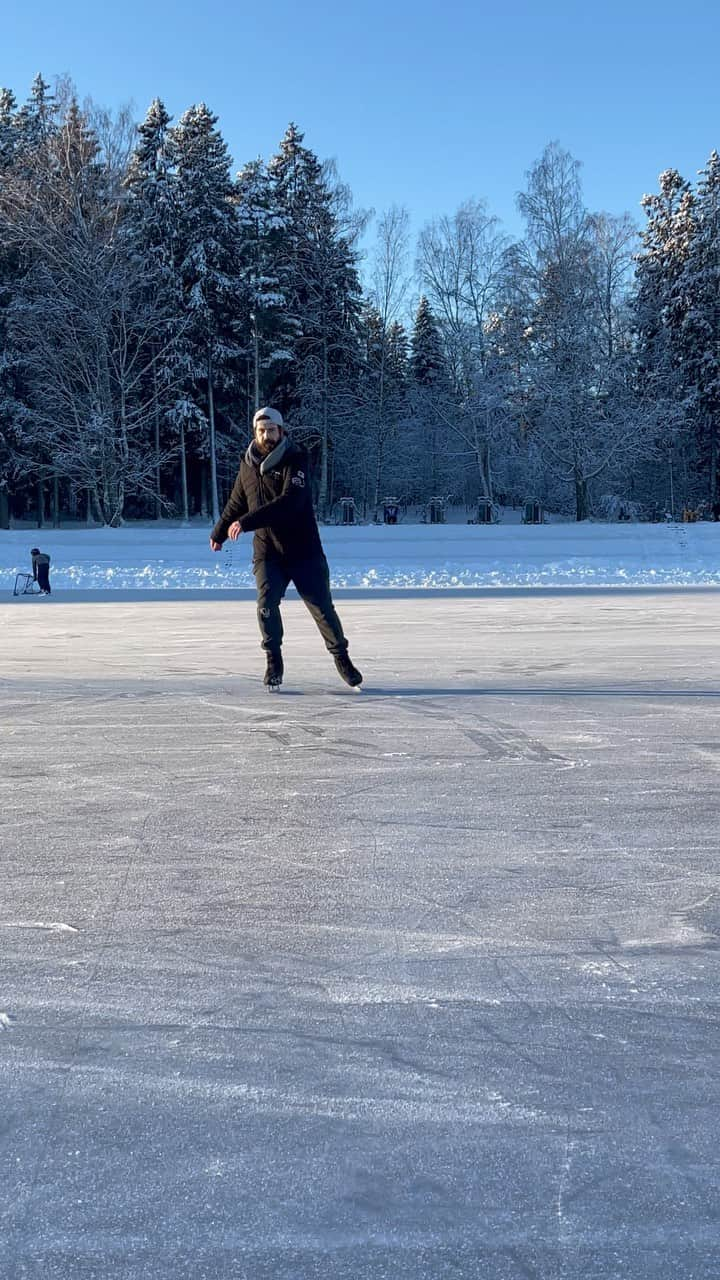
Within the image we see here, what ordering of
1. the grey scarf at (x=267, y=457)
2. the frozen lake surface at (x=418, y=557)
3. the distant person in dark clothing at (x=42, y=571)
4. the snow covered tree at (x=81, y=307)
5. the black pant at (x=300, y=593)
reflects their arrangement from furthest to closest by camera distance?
1. the snow covered tree at (x=81, y=307)
2. the frozen lake surface at (x=418, y=557)
3. the distant person in dark clothing at (x=42, y=571)
4. the black pant at (x=300, y=593)
5. the grey scarf at (x=267, y=457)

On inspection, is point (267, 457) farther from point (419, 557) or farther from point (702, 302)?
point (702, 302)

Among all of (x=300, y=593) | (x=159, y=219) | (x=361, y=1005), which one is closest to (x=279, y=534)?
(x=300, y=593)

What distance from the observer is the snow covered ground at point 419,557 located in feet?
75.6

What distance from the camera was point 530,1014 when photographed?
110 inches

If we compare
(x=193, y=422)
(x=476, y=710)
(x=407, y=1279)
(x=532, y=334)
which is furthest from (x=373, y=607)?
(x=193, y=422)

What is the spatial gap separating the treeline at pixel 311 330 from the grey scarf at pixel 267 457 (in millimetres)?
27264

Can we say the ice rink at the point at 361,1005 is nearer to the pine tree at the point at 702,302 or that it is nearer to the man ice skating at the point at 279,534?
the man ice skating at the point at 279,534

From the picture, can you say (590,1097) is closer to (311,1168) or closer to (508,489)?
(311,1168)

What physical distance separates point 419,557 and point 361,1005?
24932mm

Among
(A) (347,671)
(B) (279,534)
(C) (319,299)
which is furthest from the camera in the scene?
(C) (319,299)

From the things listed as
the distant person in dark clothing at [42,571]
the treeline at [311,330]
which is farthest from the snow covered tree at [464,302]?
the distant person in dark clothing at [42,571]

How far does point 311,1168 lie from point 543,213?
3723 centimetres

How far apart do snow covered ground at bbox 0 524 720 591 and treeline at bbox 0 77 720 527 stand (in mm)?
7188

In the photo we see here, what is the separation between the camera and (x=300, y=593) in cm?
842
